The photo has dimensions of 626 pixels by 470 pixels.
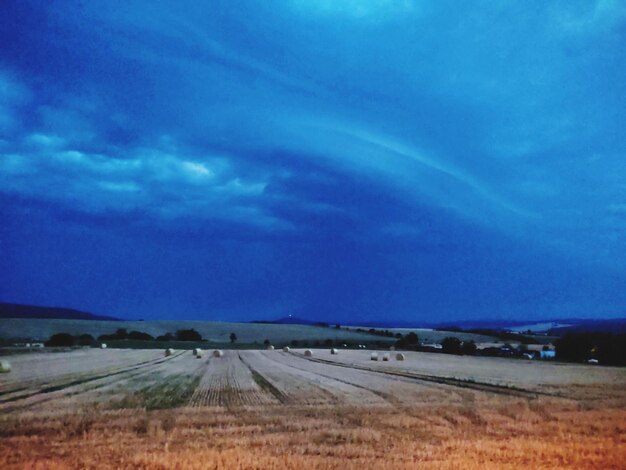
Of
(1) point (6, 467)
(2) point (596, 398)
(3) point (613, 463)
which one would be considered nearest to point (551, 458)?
(3) point (613, 463)

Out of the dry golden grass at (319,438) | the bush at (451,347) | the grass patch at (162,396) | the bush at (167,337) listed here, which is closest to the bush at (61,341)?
the bush at (167,337)

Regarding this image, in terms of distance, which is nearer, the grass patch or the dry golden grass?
the dry golden grass

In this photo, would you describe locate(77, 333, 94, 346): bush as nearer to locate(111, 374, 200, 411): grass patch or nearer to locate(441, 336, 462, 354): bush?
locate(441, 336, 462, 354): bush

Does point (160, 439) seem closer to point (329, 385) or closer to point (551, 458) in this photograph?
point (551, 458)

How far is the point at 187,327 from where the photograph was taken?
117m

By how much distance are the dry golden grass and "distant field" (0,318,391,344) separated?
270ft

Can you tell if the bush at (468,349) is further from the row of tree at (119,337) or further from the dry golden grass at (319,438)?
the dry golden grass at (319,438)

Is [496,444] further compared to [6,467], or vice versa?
[496,444]

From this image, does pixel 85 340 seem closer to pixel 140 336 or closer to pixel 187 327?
pixel 140 336

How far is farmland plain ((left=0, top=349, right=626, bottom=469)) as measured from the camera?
12.2 meters

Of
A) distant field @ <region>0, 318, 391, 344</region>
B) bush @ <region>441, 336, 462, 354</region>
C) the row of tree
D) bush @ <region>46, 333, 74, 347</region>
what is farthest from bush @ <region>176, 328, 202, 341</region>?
bush @ <region>441, 336, 462, 354</region>

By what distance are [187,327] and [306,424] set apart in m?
104

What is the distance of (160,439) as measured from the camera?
14.1 meters

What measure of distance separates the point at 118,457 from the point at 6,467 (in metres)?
2.04
